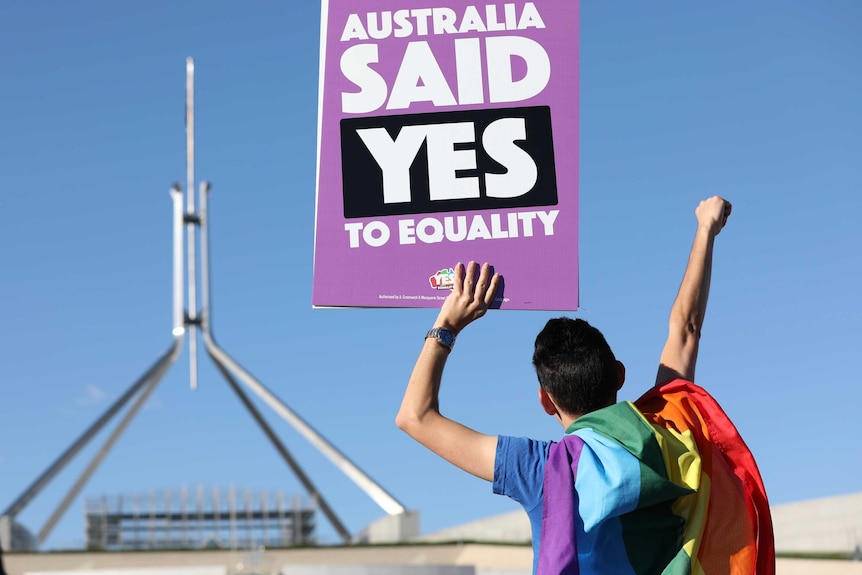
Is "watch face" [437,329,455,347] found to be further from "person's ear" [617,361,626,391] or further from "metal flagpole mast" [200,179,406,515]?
"metal flagpole mast" [200,179,406,515]

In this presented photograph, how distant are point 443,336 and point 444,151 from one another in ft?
1.39

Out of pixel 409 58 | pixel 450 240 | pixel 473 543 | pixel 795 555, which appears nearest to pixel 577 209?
pixel 450 240

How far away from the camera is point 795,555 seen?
40.7 ft

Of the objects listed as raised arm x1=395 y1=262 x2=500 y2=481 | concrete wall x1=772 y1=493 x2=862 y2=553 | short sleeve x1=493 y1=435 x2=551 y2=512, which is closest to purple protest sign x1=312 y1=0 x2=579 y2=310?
raised arm x1=395 y1=262 x2=500 y2=481

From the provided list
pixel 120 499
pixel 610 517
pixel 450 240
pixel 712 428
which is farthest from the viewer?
pixel 120 499

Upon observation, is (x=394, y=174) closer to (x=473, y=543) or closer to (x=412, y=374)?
(x=412, y=374)

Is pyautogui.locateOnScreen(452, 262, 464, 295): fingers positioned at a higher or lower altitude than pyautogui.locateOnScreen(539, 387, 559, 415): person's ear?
higher

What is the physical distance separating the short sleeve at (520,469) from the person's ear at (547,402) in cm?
16

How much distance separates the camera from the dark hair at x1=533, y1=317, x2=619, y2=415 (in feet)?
6.19

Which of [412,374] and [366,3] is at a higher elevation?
[366,3]

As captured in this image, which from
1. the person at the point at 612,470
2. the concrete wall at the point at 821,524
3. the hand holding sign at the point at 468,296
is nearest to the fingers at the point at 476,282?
the hand holding sign at the point at 468,296

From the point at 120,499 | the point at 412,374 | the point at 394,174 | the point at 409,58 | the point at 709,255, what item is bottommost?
the point at 120,499

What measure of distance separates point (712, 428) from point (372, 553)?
1751 cm

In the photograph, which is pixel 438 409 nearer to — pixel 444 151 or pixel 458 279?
pixel 458 279
